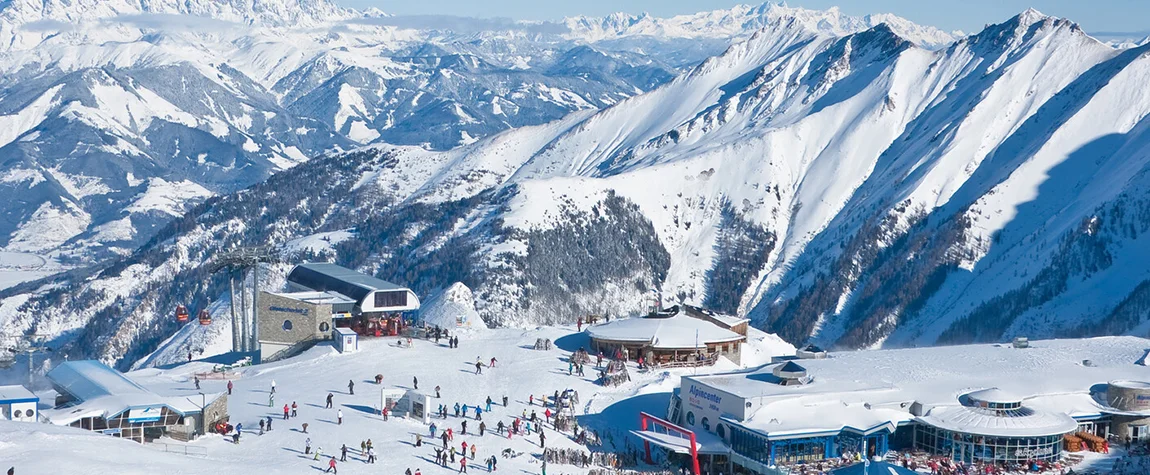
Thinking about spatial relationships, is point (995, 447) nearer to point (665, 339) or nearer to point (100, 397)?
point (665, 339)

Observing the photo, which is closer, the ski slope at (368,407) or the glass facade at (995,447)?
the ski slope at (368,407)

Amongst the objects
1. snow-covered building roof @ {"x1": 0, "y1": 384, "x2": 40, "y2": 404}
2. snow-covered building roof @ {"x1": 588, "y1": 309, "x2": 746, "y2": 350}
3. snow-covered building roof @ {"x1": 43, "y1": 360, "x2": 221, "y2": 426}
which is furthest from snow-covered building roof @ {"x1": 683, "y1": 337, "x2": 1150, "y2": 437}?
snow-covered building roof @ {"x1": 0, "y1": 384, "x2": 40, "y2": 404}

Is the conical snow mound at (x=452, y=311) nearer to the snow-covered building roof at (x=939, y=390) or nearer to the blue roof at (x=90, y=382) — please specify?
the snow-covered building roof at (x=939, y=390)

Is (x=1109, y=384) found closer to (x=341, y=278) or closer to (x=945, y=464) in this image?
(x=945, y=464)

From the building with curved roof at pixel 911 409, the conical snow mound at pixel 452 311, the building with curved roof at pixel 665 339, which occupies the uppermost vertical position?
the conical snow mound at pixel 452 311

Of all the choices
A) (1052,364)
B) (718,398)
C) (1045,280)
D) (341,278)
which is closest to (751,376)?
(718,398)

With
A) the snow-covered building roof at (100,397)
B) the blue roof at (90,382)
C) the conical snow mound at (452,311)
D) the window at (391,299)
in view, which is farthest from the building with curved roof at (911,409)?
the conical snow mound at (452,311)

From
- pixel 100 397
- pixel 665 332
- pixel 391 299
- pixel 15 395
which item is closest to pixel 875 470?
pixel 665 332
